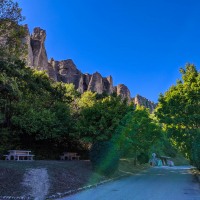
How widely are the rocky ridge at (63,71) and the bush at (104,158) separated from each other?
135 feet

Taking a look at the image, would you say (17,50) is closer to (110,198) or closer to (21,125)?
(110,198)

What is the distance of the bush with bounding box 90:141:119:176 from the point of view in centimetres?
2267

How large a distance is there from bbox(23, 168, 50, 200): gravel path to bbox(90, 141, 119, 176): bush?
729 cm

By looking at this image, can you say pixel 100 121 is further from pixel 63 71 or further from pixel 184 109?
pixel 63 71

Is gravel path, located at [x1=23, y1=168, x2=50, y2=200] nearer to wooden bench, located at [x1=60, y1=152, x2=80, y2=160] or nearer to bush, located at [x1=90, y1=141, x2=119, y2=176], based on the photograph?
bush, located at [x1=90, y1=141, x2=119, y2=176]

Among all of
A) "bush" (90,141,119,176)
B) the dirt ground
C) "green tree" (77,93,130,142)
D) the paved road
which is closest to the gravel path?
the dirt ground

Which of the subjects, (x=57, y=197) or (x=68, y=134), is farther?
(x=68, y=134)

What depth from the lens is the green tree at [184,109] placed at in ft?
87.7

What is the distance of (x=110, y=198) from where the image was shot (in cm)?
1227

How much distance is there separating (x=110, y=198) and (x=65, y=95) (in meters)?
28.4

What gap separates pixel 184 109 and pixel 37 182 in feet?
59.3

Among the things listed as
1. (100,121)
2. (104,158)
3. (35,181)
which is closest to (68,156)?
(100,121)

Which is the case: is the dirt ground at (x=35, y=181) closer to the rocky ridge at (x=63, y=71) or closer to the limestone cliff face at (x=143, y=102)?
the rocky ridge at (x=63, y=71)

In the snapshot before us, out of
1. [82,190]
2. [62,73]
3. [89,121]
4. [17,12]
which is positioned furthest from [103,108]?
[62,73]
